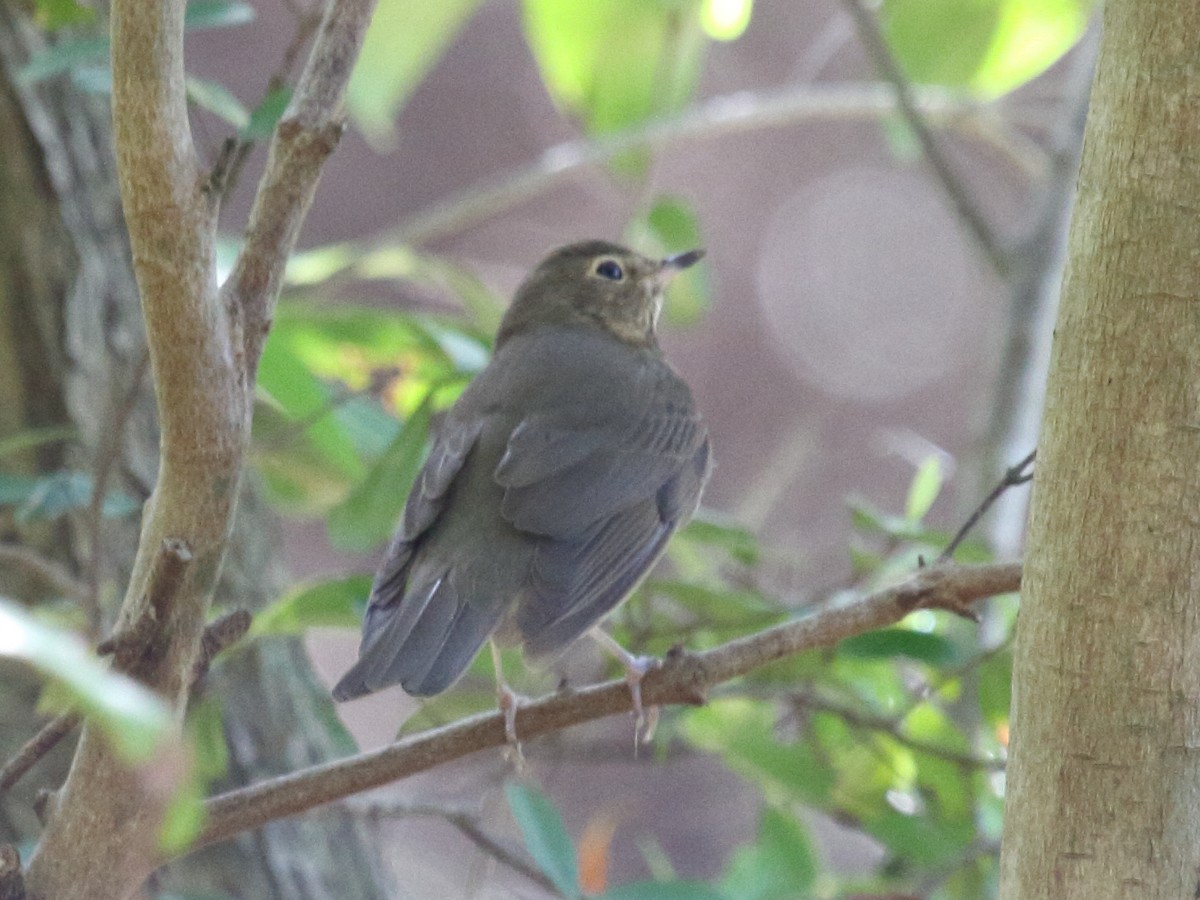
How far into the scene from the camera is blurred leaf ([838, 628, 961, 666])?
2678 mm

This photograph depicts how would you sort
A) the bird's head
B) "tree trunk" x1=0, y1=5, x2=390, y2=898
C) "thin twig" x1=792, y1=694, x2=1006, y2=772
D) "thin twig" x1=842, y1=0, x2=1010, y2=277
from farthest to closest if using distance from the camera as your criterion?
the bird's head, "thin twig" x1=842, y1=0, x2=1010, y2=277, "tree trunk" x1=0, y1=5, x2=390, y2=898, "thin twig" x1=792, y1=694, x2=1006, y2=772

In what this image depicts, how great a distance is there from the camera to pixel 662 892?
2.65 m

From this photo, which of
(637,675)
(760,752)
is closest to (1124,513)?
(637,675)

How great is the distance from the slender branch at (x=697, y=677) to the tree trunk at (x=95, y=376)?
983mm

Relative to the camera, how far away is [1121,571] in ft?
5.65

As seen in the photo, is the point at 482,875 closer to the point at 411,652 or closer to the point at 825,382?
the point at 411,652

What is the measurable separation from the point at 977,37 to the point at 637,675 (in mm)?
2178

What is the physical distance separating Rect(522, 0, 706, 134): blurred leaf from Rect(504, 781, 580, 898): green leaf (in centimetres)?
197

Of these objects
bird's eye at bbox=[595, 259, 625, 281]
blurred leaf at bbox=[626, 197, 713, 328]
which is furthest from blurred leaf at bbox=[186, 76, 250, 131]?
bird's eye at bbox=[595, 259, 625, 281]

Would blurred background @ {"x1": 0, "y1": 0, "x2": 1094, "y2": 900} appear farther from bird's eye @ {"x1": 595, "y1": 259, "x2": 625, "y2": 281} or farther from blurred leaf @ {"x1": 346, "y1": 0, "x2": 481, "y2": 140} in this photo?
bird's eye @ {"x1": 595, "y1": 259, "x2": 625, "y2": 281}

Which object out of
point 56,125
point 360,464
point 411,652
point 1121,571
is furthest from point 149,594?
point 56,125

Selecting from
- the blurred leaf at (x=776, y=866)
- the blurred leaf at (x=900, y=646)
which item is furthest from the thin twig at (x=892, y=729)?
the blurred leaf at (x=900, y=646)

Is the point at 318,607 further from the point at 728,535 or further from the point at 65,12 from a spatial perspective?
the point at 65,12

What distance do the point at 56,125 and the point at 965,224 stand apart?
2197 millimetres
